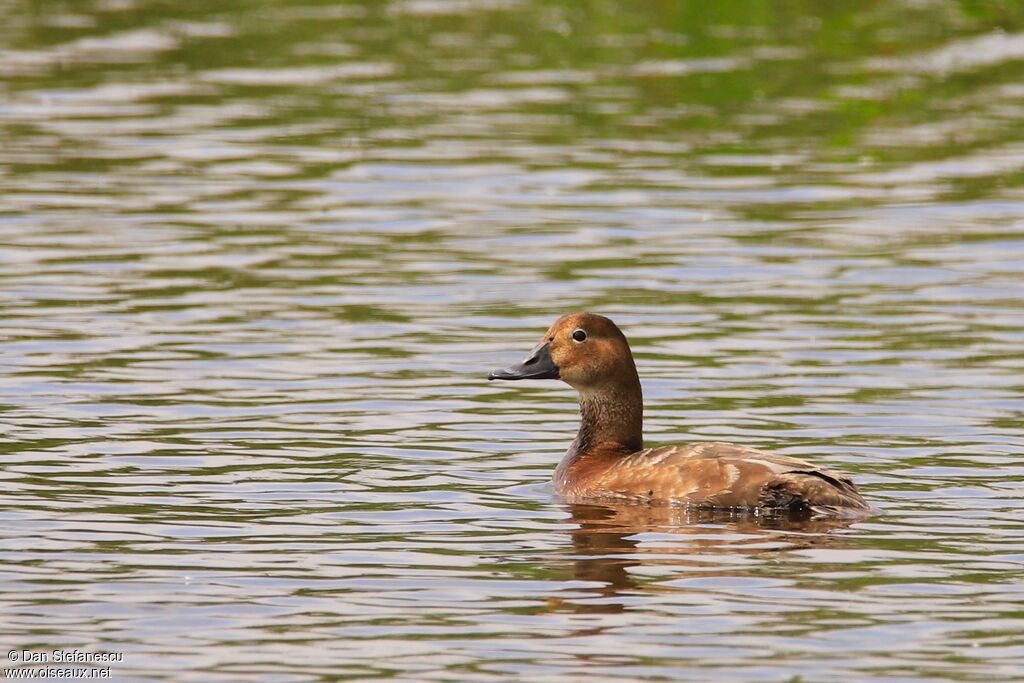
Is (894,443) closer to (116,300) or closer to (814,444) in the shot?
(814,444)

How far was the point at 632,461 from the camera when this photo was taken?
1212 cm

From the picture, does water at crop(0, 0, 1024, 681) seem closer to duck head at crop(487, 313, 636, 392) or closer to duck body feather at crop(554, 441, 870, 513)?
duck body feather at crop(554, 441, 870, 513)

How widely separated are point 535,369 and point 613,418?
53 cm

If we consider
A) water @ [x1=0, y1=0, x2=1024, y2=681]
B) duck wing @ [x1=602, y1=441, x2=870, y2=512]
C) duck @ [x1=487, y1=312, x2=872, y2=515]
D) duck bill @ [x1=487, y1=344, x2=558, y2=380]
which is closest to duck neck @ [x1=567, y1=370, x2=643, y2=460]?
duck @ [x1=487, y1=312, x2=872, y2=515]

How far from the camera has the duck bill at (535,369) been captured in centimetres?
1279

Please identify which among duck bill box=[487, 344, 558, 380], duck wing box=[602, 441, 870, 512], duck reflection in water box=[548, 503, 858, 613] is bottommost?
duck reflection in water box=[548, 503, 858, 613]

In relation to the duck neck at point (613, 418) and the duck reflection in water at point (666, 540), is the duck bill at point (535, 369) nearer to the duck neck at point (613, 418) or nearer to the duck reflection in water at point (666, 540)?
the duck neck at point (613, 418)

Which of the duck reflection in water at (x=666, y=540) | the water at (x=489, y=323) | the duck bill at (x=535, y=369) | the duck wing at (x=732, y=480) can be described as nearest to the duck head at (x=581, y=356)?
the duck bill at (x=535, y=369)

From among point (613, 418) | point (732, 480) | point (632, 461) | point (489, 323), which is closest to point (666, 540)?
point (732, 480)

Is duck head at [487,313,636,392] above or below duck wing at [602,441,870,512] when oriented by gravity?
above

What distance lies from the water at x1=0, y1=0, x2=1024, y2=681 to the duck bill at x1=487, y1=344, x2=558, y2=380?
0.50 metres

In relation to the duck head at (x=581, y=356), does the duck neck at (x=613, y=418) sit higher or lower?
lower

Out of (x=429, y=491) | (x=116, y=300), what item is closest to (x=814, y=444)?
(x=429, y=491)

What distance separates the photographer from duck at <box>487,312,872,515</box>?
1118 centimetres
